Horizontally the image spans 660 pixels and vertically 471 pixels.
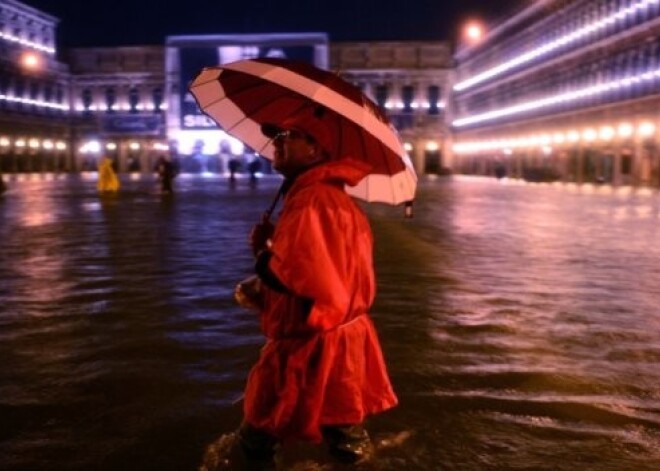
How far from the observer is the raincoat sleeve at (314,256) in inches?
116

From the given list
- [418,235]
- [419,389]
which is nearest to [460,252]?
[418,235]

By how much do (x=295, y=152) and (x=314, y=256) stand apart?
47cm

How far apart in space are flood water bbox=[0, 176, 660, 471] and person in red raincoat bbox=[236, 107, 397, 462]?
78cm

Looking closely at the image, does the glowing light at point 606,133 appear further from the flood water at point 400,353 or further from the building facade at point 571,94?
the flood water at point 400,353

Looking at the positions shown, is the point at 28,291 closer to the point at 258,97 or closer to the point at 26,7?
the point at 258,97

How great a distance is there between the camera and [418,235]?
1496cm

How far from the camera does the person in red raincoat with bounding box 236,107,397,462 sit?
2957mm

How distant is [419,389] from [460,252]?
736cm

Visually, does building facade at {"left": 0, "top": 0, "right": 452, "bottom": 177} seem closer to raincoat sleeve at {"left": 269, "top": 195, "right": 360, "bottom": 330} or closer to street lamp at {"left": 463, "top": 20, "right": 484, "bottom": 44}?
street lamp at {"left": 463, "top": 20, "right": 484, "bottom": 44}

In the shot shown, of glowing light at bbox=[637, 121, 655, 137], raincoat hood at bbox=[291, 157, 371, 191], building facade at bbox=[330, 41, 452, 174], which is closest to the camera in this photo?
raincoat hood at bbox=[291, 157, 371, 191]

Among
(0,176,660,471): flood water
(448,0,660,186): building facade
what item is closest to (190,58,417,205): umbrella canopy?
(0,176,660,471): flood water

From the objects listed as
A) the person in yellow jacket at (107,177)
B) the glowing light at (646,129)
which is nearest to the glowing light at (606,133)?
the glowing light at (646,129)

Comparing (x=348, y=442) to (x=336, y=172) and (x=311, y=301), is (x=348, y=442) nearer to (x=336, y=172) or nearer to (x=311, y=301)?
(x=311, y=301)

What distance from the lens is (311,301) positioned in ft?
9.88
